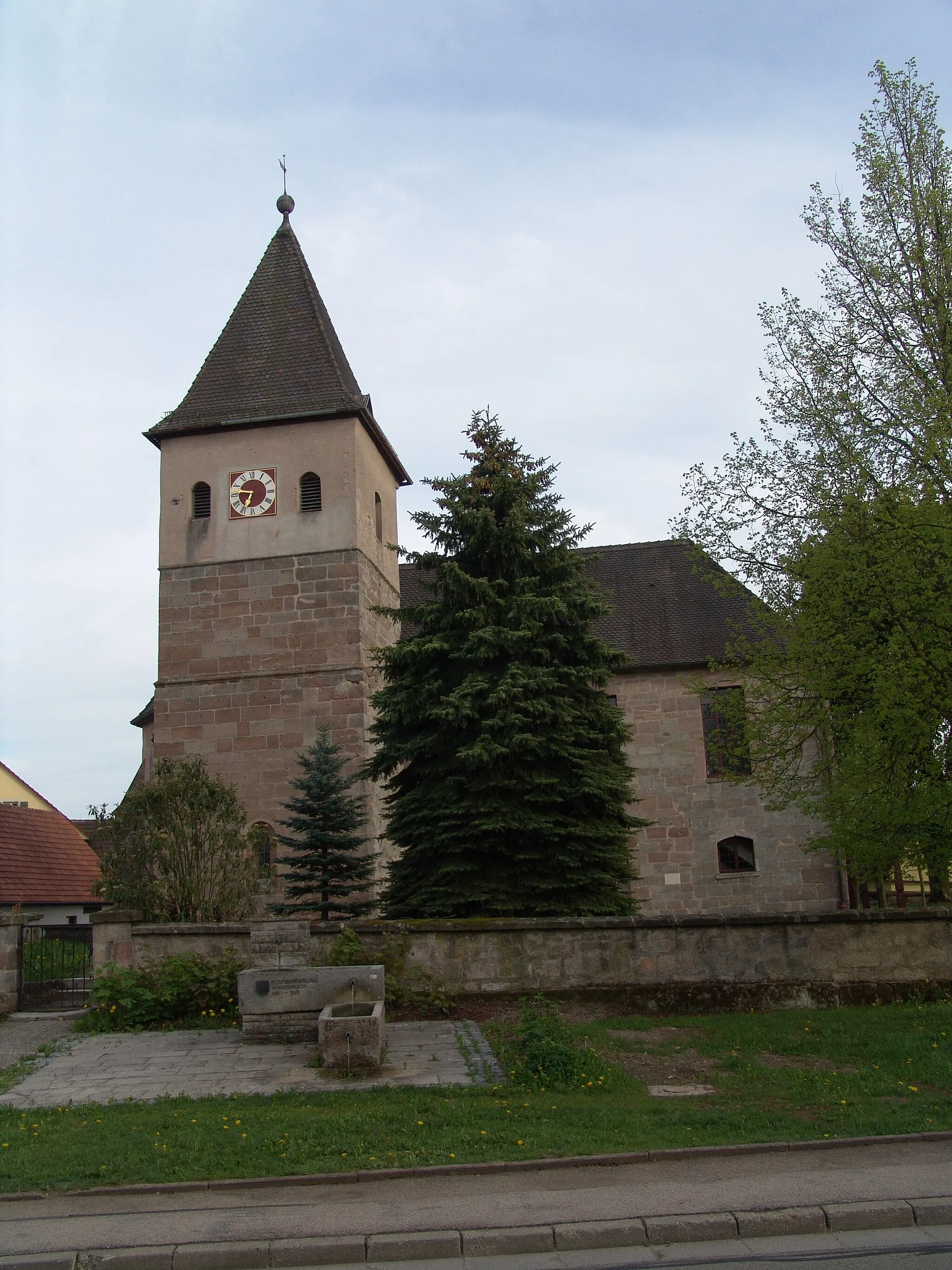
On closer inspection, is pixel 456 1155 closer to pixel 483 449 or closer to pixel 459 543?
pixel 459 543

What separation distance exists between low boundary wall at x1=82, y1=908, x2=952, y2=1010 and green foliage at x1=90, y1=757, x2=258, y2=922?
1.05m

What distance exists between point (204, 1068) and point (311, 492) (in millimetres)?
14427

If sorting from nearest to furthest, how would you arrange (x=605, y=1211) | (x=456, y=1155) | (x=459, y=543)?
(x=605, y=1211) < (x=456, y=1155) < (x=459, y=543)

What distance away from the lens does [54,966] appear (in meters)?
14.4

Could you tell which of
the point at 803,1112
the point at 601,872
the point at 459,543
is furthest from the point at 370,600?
the point at 803,1112

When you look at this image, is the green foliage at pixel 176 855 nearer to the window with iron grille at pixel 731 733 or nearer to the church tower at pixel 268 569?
the church tower at pixel 268 569

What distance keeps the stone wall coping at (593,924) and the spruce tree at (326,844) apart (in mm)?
4103

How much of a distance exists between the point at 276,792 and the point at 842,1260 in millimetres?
16520

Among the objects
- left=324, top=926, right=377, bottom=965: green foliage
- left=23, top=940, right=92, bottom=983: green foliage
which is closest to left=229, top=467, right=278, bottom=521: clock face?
left=23, top=940, right=92, bottom=983: green foliage

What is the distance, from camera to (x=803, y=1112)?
8078 millimetres

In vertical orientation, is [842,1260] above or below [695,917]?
below

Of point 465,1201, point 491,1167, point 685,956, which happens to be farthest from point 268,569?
point 465,1201

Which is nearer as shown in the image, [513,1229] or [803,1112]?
[513,1229]

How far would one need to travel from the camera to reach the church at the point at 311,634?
71.1 ft
